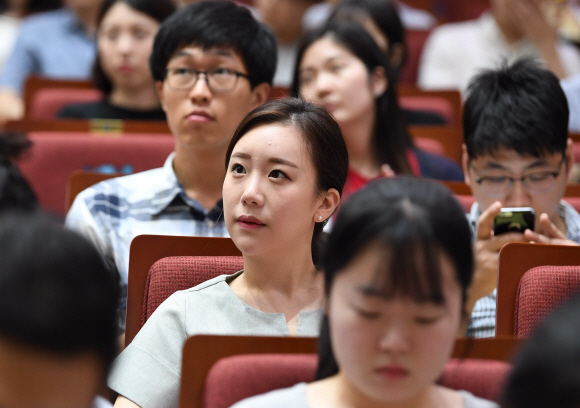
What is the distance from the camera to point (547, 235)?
5.29 feet

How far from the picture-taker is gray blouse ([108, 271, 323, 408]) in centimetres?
125

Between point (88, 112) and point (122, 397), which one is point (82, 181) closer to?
point (122, 397)

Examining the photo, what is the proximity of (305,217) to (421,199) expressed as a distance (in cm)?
45

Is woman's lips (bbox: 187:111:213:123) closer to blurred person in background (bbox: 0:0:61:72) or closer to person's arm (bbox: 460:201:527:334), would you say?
person's arm (bbox: 460:201:527:334)

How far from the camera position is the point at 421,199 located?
0.98m

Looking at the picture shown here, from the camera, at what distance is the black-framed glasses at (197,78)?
192 cm

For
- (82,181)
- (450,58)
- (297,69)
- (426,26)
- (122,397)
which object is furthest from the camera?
(426,26)

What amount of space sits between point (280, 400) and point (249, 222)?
42 centimetres

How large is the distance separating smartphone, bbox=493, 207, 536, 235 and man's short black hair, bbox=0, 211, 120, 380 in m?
0.97

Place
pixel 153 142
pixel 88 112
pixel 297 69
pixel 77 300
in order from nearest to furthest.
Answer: pixel 77 300
pixel 153 142
pixel 297 69
pixel 88 112

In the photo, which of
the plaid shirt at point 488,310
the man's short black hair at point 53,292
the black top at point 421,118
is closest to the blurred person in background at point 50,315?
the man's short black hair at point 53,292


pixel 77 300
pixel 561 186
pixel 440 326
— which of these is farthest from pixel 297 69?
pixel 77 300

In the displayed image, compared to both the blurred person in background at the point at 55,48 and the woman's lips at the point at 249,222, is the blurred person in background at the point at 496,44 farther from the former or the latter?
the woman's lips at the point at 249,222

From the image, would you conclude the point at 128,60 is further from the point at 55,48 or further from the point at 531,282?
the point at 531,282
